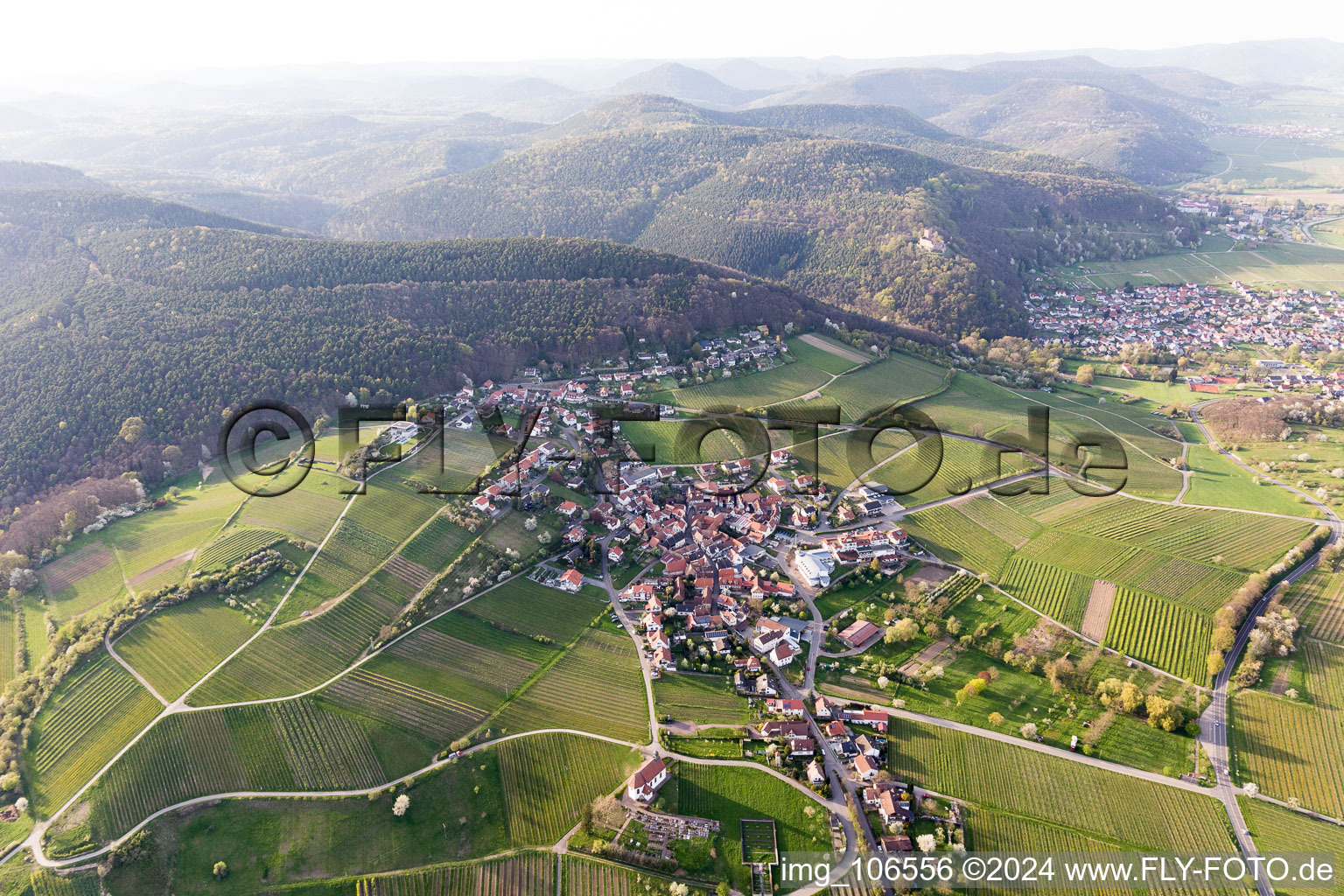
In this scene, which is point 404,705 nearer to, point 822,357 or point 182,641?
point 182,641

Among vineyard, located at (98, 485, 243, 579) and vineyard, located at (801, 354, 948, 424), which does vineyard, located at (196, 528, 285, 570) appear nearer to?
vineyard, located at (98, 485, 243, 579)

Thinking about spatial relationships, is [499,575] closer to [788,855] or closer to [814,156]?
[788,855]

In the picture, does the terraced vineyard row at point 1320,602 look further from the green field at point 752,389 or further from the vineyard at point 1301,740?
the green field at point 752,389

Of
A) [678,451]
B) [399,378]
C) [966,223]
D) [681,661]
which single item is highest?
[966,223]

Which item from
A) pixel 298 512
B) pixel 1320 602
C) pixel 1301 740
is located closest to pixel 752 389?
pixel 298 512

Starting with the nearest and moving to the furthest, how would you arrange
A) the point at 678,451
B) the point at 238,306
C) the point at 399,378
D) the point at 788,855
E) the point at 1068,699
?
1. the point at 788,855
2. the point at 1068,699
3. the point at 678,451
4. the point at 399,378
5. the point at 238,306

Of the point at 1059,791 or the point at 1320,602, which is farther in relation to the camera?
the point at 1320,602

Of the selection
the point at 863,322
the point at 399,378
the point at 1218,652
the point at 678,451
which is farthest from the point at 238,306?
the point at 1218,652
